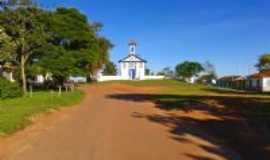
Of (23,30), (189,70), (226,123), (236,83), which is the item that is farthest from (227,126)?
(189,70)

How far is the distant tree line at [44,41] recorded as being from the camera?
3894 centimetres

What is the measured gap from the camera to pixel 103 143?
42.2 ft

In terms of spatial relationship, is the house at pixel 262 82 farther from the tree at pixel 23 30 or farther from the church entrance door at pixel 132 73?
the tree at pixel 23 30

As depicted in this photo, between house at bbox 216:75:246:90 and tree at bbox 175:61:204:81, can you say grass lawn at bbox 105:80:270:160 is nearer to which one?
house at bbox 216:75:246:90

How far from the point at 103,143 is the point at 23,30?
28.5 meters

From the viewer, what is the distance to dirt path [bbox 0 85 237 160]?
441 inches

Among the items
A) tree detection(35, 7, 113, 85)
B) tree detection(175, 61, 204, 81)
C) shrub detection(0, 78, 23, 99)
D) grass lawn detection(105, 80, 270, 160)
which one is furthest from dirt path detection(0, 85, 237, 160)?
tree detection(175, 61, 204, 81)

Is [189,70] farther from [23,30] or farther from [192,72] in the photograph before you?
[23,30]

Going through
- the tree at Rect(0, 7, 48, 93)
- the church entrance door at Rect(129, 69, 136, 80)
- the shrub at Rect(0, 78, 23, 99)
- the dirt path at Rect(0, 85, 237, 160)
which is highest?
the tree at Rect(0, 7, 48, 93)

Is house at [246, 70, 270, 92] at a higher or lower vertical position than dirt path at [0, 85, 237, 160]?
higher

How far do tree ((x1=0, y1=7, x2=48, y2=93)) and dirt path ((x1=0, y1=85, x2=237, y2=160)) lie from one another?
22108 millimetres

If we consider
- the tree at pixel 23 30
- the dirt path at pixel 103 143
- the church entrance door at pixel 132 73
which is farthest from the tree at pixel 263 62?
the dirt path at pixel 103 143

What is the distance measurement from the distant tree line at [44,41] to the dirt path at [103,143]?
60.2ft

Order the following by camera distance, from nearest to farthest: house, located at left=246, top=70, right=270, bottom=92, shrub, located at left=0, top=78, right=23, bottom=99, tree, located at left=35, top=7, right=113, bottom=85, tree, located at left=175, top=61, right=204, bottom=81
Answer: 1. shrub, located at left=0, top=78, right=23, bottom=99
2. tree, located at left=35, top=7, right=113, bottom=85
3. house, located at left=246, top=70, right=270, bottom=92
4. tree, located at left=175, top=61, right=204, bottom=81
